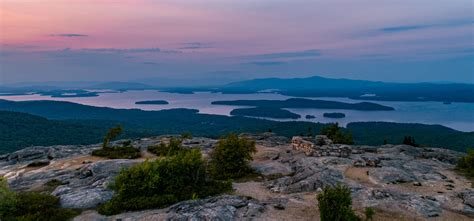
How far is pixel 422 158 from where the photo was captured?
47375mm

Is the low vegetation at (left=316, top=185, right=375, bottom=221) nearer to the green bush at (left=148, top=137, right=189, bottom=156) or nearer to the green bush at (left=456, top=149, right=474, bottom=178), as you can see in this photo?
the green bush at (left=456, top=149, right=474, bottom=178)

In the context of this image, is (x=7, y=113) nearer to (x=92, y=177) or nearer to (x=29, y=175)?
(x=29, y=175)

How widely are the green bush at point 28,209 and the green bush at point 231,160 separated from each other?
51.9 ft

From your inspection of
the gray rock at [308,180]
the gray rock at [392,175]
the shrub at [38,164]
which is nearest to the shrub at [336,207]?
the gray rock at [308,180]

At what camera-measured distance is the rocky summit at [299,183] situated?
25.5m

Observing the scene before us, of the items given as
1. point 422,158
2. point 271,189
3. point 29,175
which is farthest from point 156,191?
point 422,158

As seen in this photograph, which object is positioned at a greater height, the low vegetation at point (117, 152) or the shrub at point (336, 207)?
the shrub at point (336, 207)

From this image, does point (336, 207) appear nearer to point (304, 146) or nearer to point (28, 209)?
point (28, 209)

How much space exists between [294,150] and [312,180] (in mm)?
20070

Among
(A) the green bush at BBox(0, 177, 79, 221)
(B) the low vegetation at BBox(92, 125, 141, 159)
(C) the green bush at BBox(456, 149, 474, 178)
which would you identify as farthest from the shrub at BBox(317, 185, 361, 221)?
(B) the low vegetation at BBox(92, 125, 141, 159)

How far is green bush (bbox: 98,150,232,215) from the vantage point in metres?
27.6

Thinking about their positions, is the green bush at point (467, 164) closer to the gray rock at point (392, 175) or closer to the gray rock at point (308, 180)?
the gray rock at point (392, 175)

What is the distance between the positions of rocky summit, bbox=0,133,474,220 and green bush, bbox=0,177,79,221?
1.28 meters

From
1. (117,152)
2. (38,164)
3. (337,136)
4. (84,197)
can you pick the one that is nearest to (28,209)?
(84,197)
